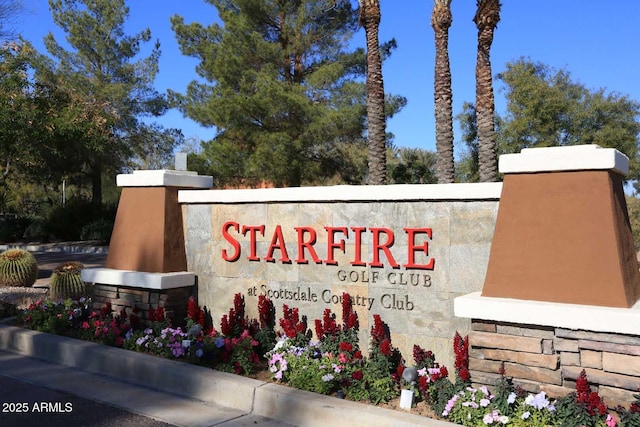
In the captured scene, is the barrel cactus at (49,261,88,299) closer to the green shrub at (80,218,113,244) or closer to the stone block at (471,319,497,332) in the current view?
the stone block at (471,319,497,332)

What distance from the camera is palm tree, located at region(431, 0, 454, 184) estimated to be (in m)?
16.0

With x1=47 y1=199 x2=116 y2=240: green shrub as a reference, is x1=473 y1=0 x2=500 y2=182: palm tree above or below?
above

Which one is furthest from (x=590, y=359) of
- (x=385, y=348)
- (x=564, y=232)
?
(x=385, y=348)

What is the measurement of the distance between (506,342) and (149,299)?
438cm

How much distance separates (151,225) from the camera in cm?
739

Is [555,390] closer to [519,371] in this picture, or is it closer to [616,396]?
[519,371]

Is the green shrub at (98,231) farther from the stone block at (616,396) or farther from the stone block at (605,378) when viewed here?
the stone block at (616,396)

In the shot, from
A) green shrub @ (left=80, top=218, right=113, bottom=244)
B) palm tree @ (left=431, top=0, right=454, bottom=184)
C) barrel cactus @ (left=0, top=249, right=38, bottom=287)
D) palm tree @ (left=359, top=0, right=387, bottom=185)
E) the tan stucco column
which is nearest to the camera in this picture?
the tan stucco column

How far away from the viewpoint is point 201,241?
24.2 ft

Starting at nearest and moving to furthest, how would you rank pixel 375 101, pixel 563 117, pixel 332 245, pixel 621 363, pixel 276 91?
pixel 621 363
pixel 332 245
pixel 375 101
pixel 276 91
pixel 563 117

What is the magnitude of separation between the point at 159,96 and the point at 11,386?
1152 inches

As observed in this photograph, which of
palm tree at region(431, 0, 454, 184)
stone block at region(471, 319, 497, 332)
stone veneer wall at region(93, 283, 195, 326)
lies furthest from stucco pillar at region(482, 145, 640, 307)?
palm tree at region(431, 0, 454, 184)

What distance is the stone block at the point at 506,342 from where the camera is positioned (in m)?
4.43

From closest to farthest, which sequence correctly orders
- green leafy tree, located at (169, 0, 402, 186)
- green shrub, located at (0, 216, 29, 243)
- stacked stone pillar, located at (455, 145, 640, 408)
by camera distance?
1. stacked stone pillar, located at (455, 145, 640, 408)
2. green leafy tree, located at (169, 0, 402, 186)
3. green shrub, located at (0, 216, 29, 243)
